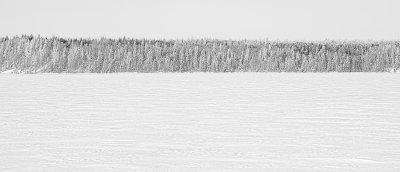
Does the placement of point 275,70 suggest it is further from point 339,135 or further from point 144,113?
point 339,135

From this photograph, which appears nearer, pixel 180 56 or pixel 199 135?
pixel 199 135

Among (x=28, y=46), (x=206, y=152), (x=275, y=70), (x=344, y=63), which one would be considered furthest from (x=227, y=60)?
(x=206, y=152)

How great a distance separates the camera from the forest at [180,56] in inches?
942

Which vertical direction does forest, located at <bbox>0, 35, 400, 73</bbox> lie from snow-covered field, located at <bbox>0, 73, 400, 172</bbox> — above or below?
above

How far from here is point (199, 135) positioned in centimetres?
557

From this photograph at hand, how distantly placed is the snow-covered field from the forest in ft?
47.2

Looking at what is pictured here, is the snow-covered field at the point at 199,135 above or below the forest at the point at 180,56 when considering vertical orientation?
below

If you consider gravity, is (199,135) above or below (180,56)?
below

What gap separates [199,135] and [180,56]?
64.4 ft

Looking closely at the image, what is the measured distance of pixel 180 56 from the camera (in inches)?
989

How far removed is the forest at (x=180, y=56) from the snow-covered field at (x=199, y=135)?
1438cm

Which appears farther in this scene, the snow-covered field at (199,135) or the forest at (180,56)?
the forest at (180,56)

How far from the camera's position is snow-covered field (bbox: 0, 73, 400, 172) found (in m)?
4.15

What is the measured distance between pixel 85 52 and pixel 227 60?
224 inches
